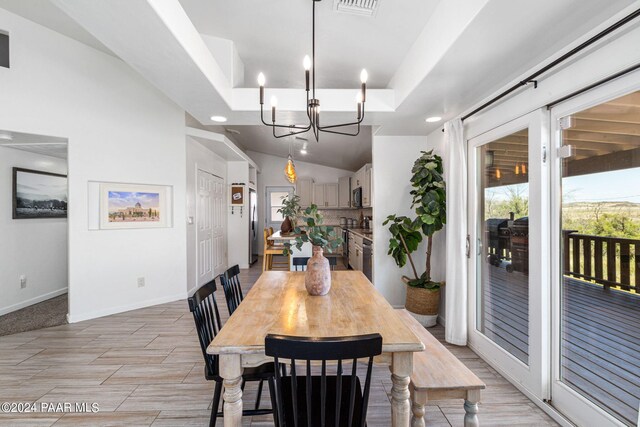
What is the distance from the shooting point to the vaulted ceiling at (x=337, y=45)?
5.20ft

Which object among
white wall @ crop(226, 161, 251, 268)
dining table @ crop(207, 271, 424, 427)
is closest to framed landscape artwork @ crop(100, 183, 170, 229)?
white wall @ crop(226, 161, 251, 268)

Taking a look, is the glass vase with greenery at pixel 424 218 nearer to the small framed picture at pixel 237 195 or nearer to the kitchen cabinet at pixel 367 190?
the kitchen cabinet at pixel 367 190

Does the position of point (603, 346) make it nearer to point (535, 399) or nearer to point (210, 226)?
point (535, 399)

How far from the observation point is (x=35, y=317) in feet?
12.0

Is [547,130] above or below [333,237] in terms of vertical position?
above

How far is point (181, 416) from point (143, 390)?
50cm

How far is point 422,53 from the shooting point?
2252 mm

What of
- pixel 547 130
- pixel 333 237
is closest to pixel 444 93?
pixel 547 130

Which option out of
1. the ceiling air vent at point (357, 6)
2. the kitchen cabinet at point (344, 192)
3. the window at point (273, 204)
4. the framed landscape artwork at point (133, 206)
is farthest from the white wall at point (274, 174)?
the ceiling air vent at point (357, 6)

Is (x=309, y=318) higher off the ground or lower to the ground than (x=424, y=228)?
lower

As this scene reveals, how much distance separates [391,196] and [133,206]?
3.51 meters

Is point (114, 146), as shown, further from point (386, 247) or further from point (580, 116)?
point (580, 116)

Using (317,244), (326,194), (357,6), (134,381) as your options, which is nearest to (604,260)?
(317,244)

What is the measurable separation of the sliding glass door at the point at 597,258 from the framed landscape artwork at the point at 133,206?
4496 mm
